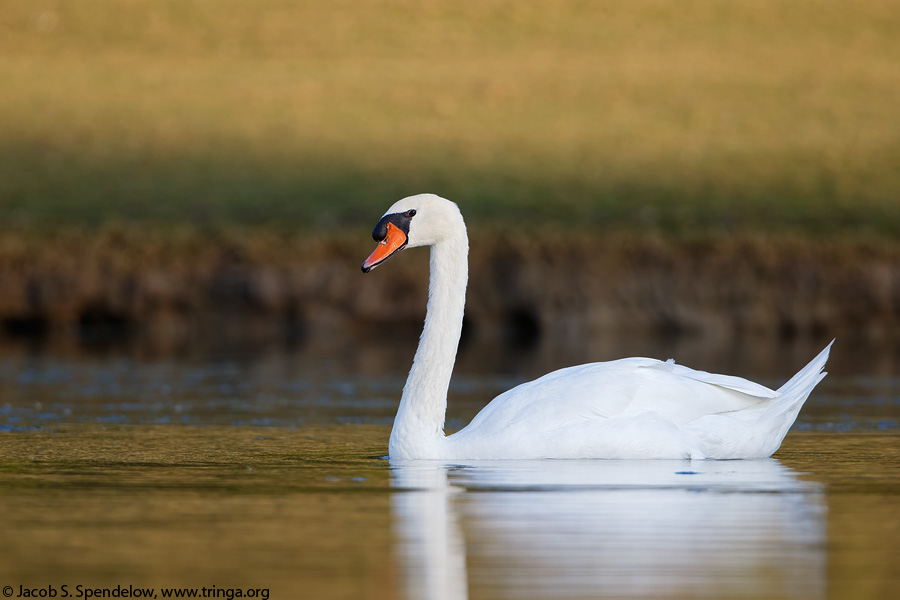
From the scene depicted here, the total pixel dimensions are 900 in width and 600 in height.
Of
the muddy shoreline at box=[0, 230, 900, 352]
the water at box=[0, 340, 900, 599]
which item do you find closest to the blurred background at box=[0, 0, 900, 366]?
the muddy shoreline at box=[0, 230, 900, 352]

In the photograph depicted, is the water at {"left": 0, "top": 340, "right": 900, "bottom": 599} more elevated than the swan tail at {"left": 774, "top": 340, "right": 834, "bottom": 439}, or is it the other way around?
the swan tail at {"left": 774, "top": 340, "right": 834, "bottom": 439}

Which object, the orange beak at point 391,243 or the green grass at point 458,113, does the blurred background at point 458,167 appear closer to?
the green grass at point 458,113

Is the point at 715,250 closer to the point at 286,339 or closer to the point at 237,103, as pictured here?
the point at 286,339

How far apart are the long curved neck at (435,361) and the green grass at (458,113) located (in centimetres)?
1513

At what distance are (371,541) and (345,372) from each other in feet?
29.7

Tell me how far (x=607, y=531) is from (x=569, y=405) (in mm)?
2444

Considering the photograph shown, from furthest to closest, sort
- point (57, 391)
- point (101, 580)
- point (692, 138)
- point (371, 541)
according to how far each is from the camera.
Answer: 1. point (692, 138)
2. point (57, 391)
3. point (371, 541)
4. point (101, 580)

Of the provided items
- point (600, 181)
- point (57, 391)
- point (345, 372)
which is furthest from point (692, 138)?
point (57, 391)

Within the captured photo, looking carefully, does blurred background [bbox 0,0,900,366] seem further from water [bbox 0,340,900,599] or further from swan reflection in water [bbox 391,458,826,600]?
swan reflection in water [bbox 391,458,826,600]

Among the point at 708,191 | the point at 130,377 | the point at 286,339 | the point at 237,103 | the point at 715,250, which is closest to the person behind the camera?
the point at 130,377

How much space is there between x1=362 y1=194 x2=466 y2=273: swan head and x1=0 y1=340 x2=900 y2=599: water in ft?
3.98

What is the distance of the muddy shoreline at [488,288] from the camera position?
2017 centimetres

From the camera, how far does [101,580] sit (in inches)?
207

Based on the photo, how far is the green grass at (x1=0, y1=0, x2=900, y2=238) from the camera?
26422 mm
